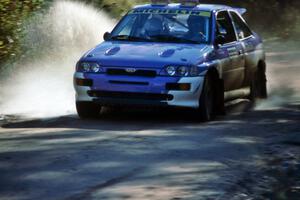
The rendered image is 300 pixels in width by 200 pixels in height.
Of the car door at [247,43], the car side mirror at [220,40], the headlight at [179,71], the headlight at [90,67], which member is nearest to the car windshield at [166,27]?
the car side mirror at [220,40]

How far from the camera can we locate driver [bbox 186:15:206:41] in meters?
12.0

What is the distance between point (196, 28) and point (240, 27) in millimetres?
1750

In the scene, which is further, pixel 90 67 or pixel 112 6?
pixel 112 6

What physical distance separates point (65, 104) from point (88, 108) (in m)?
2.12

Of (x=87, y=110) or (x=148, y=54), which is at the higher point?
(x=148, y=54)

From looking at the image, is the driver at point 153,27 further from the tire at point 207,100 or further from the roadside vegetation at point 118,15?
the roadside vegetation at point 118,15

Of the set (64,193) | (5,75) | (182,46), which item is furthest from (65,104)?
(64,193)

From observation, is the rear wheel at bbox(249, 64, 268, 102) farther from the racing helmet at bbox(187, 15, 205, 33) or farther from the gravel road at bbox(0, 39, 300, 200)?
the racing helmet at bbox(187, 15, 205, 33)

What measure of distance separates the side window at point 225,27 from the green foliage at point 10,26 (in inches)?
151

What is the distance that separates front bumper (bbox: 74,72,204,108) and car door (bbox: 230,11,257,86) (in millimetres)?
2402

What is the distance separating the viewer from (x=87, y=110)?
38.1ft

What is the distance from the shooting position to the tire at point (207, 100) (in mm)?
11234

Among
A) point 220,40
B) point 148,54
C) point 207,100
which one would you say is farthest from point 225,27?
point 148,54

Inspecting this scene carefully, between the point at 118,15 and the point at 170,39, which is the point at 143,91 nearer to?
the point at 170,39
